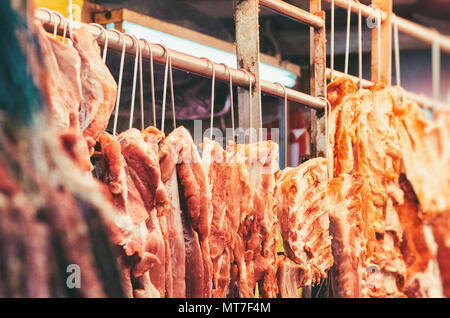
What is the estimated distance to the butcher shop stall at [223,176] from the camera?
2.61ft

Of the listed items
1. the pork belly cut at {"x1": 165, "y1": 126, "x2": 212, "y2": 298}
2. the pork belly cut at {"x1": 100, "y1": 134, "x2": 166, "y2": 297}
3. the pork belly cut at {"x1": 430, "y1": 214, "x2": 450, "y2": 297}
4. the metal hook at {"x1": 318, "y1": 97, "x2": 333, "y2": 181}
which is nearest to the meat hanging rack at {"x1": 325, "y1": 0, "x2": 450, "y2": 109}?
the metal hook at {"x1": 318, "y1": 97, "x2": 333, "y2": 181}

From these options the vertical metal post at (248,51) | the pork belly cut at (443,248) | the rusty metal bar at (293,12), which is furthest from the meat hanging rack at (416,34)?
the vertical metal post at (248,51)

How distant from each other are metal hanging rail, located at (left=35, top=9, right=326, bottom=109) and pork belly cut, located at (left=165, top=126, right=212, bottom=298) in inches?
11.6

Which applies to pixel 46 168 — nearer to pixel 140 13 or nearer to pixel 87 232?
pixel 87 232

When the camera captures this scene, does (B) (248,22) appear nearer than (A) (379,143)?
Yes

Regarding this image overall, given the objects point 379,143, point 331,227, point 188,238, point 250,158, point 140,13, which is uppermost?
point 140,13

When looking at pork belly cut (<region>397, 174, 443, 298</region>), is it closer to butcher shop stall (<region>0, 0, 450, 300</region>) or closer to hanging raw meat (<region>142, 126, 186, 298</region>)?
butcher shop stall (<region>0, 0, 450, 300</region>)

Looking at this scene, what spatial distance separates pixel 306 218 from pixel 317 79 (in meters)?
0.81

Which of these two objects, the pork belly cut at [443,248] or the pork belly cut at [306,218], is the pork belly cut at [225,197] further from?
the pork belly cut at [443,248]

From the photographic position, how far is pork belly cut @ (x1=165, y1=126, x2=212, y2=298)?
1.92m

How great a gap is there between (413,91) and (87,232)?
1.83 m
